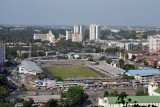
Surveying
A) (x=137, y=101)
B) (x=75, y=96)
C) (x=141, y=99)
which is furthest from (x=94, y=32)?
(x=137, y=101)

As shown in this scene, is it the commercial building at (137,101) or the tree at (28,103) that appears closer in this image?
the commercial building at (137,101)

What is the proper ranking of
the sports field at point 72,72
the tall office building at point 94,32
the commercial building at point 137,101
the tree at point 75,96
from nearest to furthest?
the commercial building at point 137,101, the tree at point 75,96, the sports field at point 72,72, the tall office building at point 94,32

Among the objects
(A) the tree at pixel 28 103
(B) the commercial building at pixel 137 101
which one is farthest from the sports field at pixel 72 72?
(B) the commercial building at pixel 137 101

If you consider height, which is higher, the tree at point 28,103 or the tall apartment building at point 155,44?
the tall apartment building at point 155,44

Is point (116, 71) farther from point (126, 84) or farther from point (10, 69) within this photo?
point (10, 69)

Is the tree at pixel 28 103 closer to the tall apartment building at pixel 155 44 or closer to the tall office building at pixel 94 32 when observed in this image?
the tall apartment building at pixel 155 44

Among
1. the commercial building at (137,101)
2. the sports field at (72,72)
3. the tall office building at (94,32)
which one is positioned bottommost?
the sports field at (72,72)

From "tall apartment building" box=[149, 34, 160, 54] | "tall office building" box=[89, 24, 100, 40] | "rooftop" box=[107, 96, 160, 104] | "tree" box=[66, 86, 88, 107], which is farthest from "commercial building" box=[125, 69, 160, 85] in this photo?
"tall office building" box=[89, 24, 100, 40]

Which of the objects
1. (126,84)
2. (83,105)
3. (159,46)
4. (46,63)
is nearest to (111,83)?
(126,84)

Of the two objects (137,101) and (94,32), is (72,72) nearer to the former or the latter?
(137,101)
